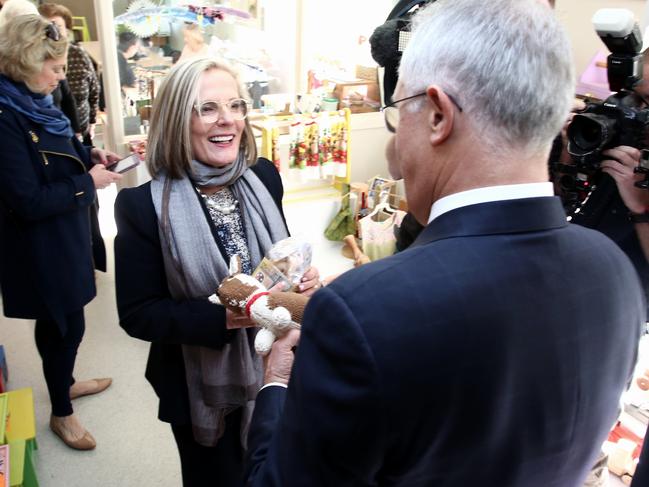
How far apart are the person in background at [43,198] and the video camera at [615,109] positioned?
5.93 feet

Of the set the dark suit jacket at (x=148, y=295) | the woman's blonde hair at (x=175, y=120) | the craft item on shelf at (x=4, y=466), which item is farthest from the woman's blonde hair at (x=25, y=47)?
the craft item on shelf at (x=4, y=466)

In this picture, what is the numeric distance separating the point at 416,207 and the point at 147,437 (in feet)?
7.52

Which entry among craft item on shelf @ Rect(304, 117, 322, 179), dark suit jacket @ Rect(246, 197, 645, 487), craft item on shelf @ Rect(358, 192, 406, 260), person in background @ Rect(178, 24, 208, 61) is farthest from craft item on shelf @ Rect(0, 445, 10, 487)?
person in background @ Rect(178, 24, 208, 61)

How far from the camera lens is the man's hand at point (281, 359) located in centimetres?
106

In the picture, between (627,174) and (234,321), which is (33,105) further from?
(627,174)

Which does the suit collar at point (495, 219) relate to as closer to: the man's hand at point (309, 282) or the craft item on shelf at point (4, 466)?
the man's hand at point (309, 282)

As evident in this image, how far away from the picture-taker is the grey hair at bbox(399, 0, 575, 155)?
27.4 inches

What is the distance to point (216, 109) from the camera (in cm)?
158

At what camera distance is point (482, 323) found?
671 mm

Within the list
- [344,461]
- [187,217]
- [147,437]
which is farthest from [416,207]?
[147,437]

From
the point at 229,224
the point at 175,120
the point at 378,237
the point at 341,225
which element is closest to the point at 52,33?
the point at 175,120

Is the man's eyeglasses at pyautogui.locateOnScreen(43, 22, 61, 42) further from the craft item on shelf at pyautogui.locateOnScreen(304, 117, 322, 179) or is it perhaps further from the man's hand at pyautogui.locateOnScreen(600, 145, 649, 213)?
the man's hand at pyautogui.locateOnScreen(600, 145, 649, 213)

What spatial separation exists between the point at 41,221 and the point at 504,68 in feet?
6.62

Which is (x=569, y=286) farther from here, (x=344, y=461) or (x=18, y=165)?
(x=18, y=165)
